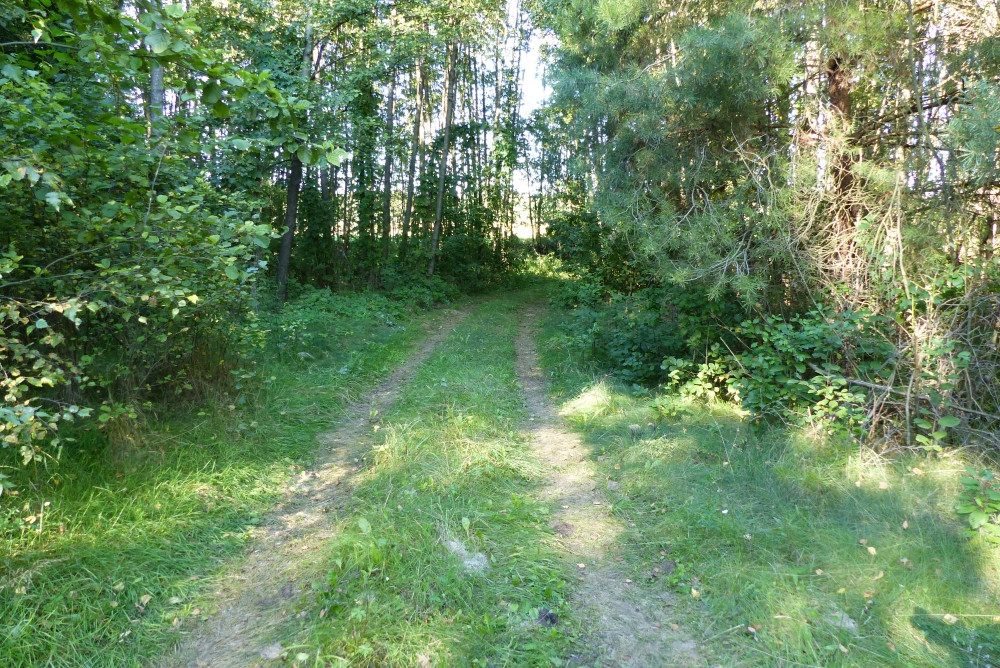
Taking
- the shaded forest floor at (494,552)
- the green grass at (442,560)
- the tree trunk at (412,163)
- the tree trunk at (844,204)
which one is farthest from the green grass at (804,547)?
the tree trunk at (412,163)

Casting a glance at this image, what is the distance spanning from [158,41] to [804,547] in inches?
165

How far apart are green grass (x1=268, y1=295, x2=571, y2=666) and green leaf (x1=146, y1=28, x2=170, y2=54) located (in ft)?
8.68

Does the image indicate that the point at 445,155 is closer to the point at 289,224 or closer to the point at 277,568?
the point at 289,224

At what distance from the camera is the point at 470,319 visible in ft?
42.1

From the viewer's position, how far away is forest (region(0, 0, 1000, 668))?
290cm

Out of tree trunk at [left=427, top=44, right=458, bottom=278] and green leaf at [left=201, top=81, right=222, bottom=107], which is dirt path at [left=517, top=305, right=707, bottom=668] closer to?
green leaf at [left=201, top=81, right=222, bottom=107]

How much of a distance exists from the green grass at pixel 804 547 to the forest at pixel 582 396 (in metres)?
0.02

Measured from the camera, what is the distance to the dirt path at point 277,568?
2852 mm

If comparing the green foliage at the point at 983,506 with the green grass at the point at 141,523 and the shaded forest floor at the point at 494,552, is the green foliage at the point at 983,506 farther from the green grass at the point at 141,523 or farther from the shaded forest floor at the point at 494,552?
the green grass at the point at 141,523

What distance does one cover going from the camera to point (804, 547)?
11.6ft

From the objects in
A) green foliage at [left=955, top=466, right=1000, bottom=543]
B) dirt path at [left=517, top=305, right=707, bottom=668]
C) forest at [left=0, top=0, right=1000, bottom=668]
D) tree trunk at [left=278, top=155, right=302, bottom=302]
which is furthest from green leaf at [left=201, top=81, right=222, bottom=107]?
tree trunk at [left=278, top=155, right=302, bottom=302]

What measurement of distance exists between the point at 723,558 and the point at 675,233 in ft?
9.74

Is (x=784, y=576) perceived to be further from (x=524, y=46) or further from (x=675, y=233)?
(x=524, y=46)

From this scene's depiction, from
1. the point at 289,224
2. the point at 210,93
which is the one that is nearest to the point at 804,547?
the point at 210,93
